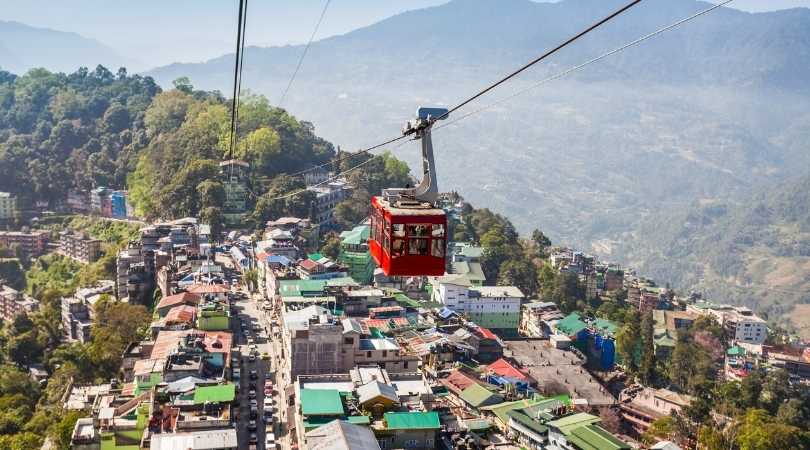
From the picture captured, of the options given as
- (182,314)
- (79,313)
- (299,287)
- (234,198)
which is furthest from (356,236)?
(182,314)

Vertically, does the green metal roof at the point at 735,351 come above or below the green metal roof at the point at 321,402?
below

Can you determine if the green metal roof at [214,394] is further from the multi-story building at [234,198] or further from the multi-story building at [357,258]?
the multi-story building at [234,198]

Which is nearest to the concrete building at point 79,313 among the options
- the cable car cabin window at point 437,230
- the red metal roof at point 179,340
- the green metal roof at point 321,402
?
the red metal roof at point 179,340

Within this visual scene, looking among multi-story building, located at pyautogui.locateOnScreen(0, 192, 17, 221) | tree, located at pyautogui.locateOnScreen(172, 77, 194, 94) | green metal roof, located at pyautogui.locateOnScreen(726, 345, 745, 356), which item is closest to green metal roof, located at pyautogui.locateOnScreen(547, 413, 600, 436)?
green metal roof, located at pyautogui.locateOnScreen(726, 345, 745, 356)

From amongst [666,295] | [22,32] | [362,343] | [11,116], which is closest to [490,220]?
[666,295]

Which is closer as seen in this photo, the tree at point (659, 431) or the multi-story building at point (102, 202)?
the tree at point (659, 431)

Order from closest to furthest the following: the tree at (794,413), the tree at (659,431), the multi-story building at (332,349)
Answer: the multi-story building at (332,349) → the tree at (659,431) → the tree at (794,413)

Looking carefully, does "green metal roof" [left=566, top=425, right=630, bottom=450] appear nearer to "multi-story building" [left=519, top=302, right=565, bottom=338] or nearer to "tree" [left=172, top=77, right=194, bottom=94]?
"multi-story building" [left=519, top=302, right=565, bottom=338]
